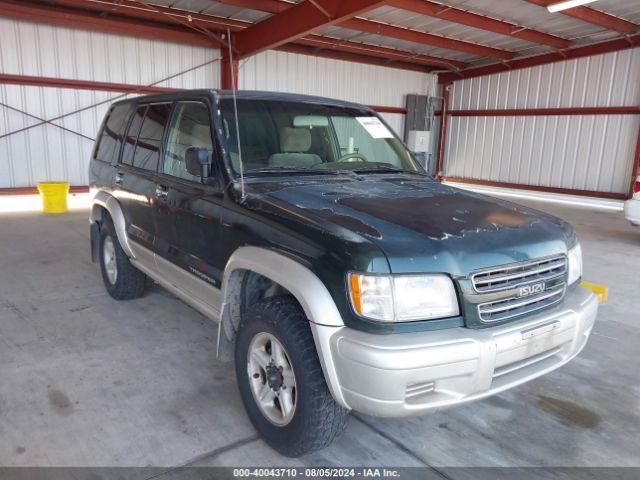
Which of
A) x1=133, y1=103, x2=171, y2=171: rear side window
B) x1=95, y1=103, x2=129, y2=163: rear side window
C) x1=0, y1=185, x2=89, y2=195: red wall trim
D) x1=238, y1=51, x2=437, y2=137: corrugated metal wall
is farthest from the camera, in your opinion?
x1=238, y1=51, x2=437, y2=137: corrugated metal wall

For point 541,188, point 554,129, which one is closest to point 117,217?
point 541,188

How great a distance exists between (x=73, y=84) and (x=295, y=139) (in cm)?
959

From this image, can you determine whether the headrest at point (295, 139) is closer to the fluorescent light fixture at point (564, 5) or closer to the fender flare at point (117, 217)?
the fender flare at point (117, 217)

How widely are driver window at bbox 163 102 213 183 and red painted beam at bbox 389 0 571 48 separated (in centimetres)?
662

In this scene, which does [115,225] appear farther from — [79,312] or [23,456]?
[23,456]

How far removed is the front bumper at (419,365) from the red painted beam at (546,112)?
13389mm

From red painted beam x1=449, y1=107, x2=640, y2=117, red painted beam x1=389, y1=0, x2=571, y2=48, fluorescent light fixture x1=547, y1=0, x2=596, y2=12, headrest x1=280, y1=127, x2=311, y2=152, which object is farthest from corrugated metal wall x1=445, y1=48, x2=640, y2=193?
headrest x1=280, y1=127, x2=311, y2=152

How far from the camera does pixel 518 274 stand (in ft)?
7.06

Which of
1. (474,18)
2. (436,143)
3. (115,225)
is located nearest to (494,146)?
(436,143)

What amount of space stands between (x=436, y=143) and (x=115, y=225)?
15.5 m

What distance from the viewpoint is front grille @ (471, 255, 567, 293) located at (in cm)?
204

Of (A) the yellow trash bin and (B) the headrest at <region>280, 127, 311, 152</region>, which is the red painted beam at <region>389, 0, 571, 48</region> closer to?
(B) the headrest at <region>280, 127, 311, 152</region>

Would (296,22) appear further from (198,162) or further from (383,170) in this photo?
(198,162)

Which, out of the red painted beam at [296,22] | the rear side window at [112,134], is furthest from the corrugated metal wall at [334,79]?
the rear side window at [112,134]
